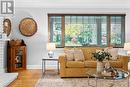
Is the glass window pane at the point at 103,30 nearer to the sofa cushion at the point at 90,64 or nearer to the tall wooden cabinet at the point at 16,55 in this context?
the sofa cushion at the point at 90,64

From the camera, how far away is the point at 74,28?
9469 mm

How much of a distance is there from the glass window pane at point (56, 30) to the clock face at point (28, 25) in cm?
65

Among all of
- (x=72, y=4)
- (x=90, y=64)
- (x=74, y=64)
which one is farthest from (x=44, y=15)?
(x=90, y=64)

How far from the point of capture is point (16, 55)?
8.80 metres

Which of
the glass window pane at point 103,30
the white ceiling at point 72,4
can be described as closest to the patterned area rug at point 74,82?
the glass window pane at point 103,30

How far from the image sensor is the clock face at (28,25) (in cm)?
925

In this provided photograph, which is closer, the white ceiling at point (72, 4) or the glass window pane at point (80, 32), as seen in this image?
the white ceiling at point (72, 4)

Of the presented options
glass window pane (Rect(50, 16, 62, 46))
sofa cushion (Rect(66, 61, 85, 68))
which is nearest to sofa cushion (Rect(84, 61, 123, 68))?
sofa cushion (Rect(66, 61, 85, 68))

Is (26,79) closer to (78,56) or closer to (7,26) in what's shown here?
(78,56)

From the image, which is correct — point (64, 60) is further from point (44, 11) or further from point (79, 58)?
point (44, 11)

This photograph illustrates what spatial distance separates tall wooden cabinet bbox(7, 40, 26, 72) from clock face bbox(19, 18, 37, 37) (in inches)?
16.3

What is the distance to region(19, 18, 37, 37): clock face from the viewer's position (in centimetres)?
925

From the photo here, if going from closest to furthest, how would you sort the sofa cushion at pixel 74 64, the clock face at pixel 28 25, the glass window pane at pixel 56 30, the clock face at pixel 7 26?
1. the sofa cushion at pixel 74 64
2. the clock face at pixel 7 26
3. the clock face at pixel 28 25
4. the glass window pane at pixel 56 30

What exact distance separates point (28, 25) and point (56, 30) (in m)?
1.07
